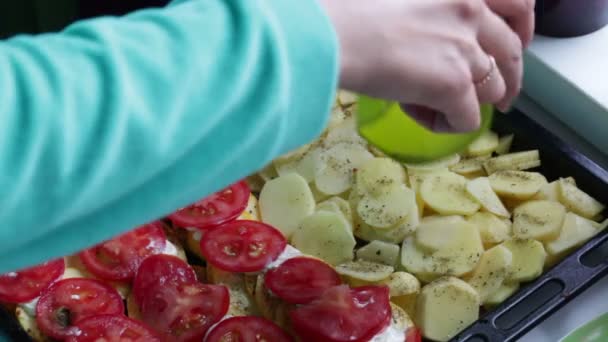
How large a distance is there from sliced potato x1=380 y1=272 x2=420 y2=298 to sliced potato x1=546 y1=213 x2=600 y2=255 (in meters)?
0.19

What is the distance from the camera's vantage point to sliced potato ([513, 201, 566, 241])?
109cm

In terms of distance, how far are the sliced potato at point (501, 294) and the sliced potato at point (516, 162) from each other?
20 centimetres

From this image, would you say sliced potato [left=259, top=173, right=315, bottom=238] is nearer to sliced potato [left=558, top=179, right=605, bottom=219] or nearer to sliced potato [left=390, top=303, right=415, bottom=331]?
sliced potato [left=390, top=303, right=415, bottom=331]

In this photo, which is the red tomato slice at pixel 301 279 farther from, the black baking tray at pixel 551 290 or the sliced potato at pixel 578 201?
the sliced potato at pixel 578 201

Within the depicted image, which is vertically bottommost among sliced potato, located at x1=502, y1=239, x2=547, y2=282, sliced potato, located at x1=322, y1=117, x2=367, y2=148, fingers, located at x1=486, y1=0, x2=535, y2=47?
sliced potato, located at x1=502, y1=239, x2=547, y2=282

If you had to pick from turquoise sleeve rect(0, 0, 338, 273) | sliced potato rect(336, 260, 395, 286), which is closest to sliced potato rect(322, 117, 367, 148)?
sliced potato rect(336, 260, 395, 286)

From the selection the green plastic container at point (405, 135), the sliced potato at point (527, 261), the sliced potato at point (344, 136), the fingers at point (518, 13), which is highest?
the fingers at point (518, 13)

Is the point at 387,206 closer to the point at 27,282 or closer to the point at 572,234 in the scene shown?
the point at 572,234

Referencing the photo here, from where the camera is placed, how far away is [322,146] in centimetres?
124

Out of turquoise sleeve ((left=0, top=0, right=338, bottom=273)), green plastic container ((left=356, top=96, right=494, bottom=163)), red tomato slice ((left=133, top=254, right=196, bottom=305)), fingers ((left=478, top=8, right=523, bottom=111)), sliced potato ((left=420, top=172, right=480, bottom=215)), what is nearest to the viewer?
turquoise sleeve ((left=0, top=0, right=338, bottom=273))

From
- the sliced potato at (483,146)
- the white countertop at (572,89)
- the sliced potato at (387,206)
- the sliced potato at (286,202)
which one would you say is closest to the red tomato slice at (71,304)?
the sliced potato at (286,202)

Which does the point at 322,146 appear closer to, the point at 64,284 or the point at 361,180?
the point at 361,180

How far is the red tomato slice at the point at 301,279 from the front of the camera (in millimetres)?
1008

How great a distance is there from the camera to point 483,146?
122 cm
